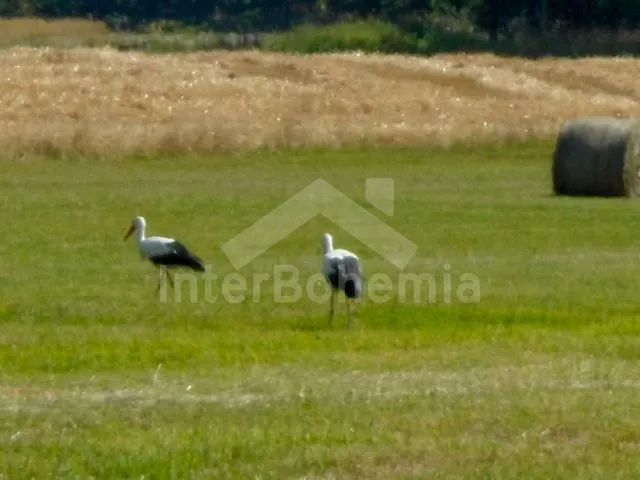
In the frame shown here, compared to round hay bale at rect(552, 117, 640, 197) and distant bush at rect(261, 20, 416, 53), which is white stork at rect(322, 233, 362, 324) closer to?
round hay bale at rect(552, 117, 640, 197)

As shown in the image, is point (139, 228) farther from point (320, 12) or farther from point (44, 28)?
point (320, 12)

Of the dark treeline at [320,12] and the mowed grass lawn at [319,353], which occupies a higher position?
the mowed grass lawn at [319,353]

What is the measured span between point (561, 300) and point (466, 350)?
3266 mm

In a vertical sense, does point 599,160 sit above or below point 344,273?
below

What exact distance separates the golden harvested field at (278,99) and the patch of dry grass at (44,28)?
15.5 meters

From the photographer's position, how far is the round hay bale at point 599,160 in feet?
85.9

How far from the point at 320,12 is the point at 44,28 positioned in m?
23.7

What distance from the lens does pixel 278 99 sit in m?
44.5

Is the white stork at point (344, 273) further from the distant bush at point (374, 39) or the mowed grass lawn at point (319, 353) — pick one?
the distant bush at point (374, 39)

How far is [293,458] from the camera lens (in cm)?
847

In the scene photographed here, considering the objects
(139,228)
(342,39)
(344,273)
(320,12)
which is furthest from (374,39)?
(344,273)

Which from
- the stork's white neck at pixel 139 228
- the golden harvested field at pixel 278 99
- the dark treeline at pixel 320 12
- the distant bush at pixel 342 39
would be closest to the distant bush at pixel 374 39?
the distant bush at pixel 342 39

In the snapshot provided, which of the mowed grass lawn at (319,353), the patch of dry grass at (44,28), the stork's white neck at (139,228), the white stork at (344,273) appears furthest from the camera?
the patch of dry grass at (44,28)

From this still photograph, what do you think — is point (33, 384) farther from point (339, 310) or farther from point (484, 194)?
point (484, 194)
